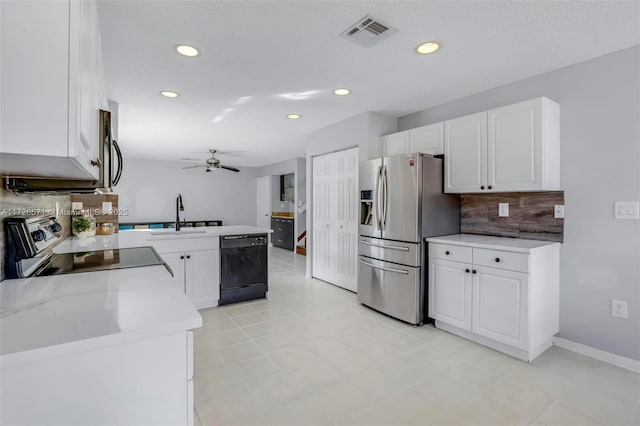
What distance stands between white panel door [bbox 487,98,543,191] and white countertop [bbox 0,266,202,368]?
2673 millimetres

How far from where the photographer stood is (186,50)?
2.35 meters

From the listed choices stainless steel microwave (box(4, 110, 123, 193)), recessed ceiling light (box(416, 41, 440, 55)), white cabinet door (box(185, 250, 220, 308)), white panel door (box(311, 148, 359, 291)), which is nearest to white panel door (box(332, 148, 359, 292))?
white panel door (box(311, 148, 359, 291))

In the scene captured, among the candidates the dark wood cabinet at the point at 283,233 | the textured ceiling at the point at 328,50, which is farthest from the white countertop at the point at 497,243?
the dark wood cabinet at the point at 283,233

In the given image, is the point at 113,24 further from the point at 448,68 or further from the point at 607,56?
the point at 607,56

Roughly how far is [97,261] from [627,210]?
3544 millimetres

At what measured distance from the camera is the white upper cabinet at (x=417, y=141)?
329 centimetres

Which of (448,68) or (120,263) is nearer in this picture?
(120,263)

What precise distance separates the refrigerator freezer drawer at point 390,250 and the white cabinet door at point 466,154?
2.34ft

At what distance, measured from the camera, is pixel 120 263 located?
177 cm

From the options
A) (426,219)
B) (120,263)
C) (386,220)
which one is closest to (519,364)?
(426,219)

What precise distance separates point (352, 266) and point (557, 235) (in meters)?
2.23

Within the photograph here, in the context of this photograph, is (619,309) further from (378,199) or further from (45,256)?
(45,256)

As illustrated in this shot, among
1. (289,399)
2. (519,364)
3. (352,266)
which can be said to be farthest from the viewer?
(352,266)

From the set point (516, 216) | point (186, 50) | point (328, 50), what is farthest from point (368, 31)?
point (516, 216)
